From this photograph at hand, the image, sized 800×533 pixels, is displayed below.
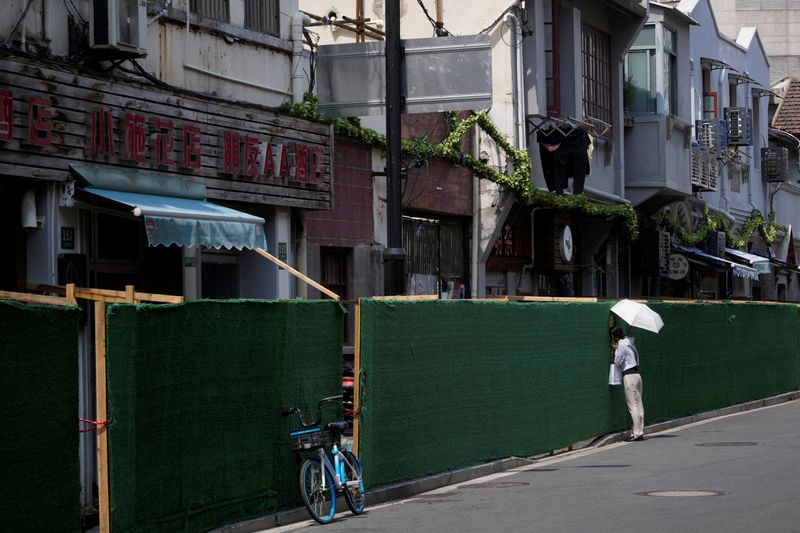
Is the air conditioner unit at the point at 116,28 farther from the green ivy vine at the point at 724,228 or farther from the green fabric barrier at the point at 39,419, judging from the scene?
the green ivy vine at the point at 724,228

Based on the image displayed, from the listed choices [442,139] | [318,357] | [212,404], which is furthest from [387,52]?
[442,139]

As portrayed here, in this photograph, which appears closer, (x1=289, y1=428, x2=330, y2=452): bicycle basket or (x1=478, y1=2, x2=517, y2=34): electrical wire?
(x1=289, y1=428, x2=330, y2=452): bicycle basket

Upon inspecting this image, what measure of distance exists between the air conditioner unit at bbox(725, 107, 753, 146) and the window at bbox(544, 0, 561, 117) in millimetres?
12891

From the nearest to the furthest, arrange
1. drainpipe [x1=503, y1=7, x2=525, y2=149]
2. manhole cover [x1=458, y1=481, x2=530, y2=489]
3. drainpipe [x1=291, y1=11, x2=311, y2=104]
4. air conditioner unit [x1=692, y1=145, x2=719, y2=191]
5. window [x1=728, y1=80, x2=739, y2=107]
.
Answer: manhole cover [x1=458, y1=481, x2=530, y2=489]
drainpipe [x1=291, y1=11, x2=311, y2=104]
drainpipe [x1=503, y1=7, x2=525, y2=149]
air conditioner unit [x1=692, y1=145, x2=719, y2=191]
window [x1=728, y1=80, x2=739, y2=107]

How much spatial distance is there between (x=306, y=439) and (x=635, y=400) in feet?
31.5

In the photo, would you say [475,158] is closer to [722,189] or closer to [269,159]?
[269,159]

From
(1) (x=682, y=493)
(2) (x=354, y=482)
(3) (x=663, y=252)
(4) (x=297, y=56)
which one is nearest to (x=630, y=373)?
(4) (x=297, y=56)

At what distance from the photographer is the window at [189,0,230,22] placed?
17391mm

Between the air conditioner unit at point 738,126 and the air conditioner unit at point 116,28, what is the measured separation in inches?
1083

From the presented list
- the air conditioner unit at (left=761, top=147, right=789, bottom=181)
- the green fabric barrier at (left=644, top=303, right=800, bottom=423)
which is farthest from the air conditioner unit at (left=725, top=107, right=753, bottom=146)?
the green fabric barrier at (left=644, top=303, right=800, bottom=423)

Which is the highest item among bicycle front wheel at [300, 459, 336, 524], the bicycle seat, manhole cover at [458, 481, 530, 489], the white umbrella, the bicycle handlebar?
the white umbrella

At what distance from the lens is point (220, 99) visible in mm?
17344

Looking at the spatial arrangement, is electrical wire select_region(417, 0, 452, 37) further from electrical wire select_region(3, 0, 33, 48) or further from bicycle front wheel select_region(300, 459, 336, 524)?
bicycle front wheel select_region(300, 459, 336, 524)

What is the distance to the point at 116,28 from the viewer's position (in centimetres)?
1489
